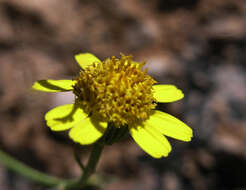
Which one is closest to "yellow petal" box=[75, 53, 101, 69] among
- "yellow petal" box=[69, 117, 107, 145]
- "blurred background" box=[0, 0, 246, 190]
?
"yellow petal" box=[69, 117, 107, 145]

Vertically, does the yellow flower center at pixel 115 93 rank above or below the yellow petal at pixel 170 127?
above

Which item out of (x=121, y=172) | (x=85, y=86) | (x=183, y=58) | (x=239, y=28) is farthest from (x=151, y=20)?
(x=85, y=86)

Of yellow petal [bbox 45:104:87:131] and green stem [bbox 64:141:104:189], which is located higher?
yellow petal [bbox 45:104:87:131]

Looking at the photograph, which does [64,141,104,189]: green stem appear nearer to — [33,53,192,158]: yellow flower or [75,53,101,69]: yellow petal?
[33,53,192,158]: yellow flower

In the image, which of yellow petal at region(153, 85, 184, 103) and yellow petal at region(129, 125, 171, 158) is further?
yellow petal at region(153, 85, 184, 103)

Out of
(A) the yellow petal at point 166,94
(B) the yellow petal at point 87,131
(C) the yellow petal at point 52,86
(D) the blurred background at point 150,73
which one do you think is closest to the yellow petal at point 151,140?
(B) the yellow petal at point 87,131

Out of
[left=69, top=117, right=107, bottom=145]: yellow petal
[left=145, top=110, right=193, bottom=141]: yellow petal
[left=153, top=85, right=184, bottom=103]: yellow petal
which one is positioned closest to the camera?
[left=69, top=117, right=107, bottom=145]: yellow petal

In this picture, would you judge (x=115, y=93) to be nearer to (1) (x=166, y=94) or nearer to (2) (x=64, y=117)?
(2) (x=64, y=117)

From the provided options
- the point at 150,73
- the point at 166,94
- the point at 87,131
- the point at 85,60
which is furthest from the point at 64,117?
the point at 150,73

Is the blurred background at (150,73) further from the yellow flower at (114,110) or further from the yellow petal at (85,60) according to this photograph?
the yellow flower at (114,110)

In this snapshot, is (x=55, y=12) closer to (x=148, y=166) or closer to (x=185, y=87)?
(x=185, y=87)
